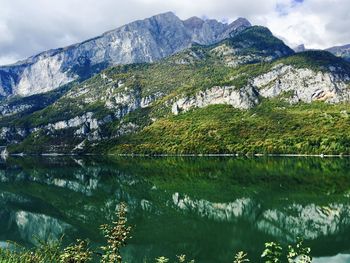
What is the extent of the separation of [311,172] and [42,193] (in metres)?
70.6

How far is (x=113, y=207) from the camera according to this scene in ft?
245

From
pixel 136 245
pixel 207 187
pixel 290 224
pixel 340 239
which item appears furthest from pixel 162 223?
pixel 207 187

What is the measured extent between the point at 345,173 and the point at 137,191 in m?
55.5

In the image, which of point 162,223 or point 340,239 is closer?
point 340,239

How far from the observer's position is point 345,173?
4390 inches

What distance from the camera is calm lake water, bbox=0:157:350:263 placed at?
48.2 m

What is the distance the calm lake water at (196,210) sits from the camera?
4823 centimetres

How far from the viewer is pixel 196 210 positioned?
7112cm

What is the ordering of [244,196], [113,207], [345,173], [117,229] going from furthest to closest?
[345,173], [244,196], [113,207], [117,229]

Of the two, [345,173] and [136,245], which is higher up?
[345,173]

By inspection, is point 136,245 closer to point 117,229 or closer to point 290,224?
point 290,224

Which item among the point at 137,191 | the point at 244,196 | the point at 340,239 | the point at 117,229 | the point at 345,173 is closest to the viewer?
the point at 117,229

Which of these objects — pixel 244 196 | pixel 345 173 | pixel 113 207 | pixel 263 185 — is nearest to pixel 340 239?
pixel 244 196

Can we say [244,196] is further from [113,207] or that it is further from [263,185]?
[113,207]
